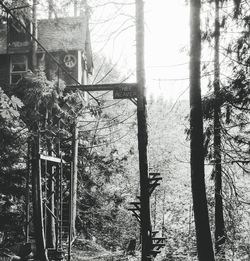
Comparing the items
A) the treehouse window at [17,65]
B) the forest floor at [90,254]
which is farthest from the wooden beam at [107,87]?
the treehouse window at [17,65]

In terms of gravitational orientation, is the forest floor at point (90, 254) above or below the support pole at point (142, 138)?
below

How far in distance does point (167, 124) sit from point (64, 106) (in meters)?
18.9

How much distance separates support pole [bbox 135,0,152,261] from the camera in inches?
391

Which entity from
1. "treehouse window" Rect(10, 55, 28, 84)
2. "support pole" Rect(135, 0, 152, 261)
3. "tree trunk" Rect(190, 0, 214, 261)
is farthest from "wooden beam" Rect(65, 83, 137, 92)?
"treehouse window" Rect(10, 55, 28, 84)

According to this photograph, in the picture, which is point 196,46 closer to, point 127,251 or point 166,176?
point 127,251

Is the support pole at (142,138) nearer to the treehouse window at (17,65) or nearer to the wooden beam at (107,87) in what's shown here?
the wooden beam at (107,87)

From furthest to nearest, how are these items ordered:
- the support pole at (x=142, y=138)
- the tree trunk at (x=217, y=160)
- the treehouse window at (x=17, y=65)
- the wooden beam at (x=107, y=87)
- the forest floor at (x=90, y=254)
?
1. the treehouse window at (x=17, y=65)
2. the forest floor at (x=90, y=254)
3. the tree trunk at (x=217, y=160)
4. the wooden beam at (x=107, y=87)
5. the support pole at (x=142, y=138)

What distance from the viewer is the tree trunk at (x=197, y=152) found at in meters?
7.67

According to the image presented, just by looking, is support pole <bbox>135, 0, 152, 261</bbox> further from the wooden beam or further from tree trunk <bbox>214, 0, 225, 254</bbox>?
tree trunk <bbox>214, 0, 225, 254</bbox>

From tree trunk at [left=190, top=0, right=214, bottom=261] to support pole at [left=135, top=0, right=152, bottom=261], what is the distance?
2.36m

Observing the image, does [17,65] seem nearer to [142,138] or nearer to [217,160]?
[142,138]

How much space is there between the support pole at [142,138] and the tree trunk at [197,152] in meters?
2.36

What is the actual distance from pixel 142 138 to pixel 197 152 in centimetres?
258

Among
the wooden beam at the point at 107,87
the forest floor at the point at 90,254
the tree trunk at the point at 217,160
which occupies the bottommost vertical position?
the forest floor at the point at 90,254
